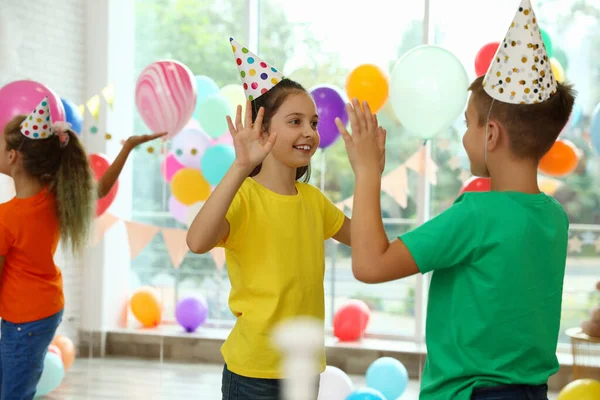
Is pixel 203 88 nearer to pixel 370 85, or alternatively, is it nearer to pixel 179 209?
pixel 179 209

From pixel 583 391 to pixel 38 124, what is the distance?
2.25 m

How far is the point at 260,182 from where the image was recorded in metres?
1.90

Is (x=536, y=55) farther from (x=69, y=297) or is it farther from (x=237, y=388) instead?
(x=69, y=297)

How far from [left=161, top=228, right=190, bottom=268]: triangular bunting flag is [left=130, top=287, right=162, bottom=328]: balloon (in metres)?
0.74

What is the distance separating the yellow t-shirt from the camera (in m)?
1.76

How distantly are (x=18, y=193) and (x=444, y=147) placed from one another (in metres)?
2.47

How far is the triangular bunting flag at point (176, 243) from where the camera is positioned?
4301mm

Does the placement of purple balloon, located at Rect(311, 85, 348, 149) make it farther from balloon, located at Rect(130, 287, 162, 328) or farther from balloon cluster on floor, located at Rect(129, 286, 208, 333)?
balloon, located at Rect(130, 287, 162, 328)

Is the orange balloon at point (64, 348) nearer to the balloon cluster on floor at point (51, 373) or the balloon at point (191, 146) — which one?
the balloon cluster on floor at point (51, 373)

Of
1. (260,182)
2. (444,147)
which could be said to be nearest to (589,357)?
(444,147)

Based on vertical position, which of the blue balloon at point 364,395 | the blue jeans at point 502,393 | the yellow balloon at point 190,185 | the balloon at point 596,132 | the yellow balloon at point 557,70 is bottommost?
the blue balloon at point 364,395

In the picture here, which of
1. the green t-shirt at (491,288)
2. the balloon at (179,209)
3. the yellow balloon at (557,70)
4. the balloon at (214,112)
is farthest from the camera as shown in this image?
the balloon at (179,209)

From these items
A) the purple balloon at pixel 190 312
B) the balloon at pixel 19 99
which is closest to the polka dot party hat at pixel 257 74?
the balloon at pixel 19 99

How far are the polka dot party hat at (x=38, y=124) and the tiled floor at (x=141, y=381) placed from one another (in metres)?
1.81
